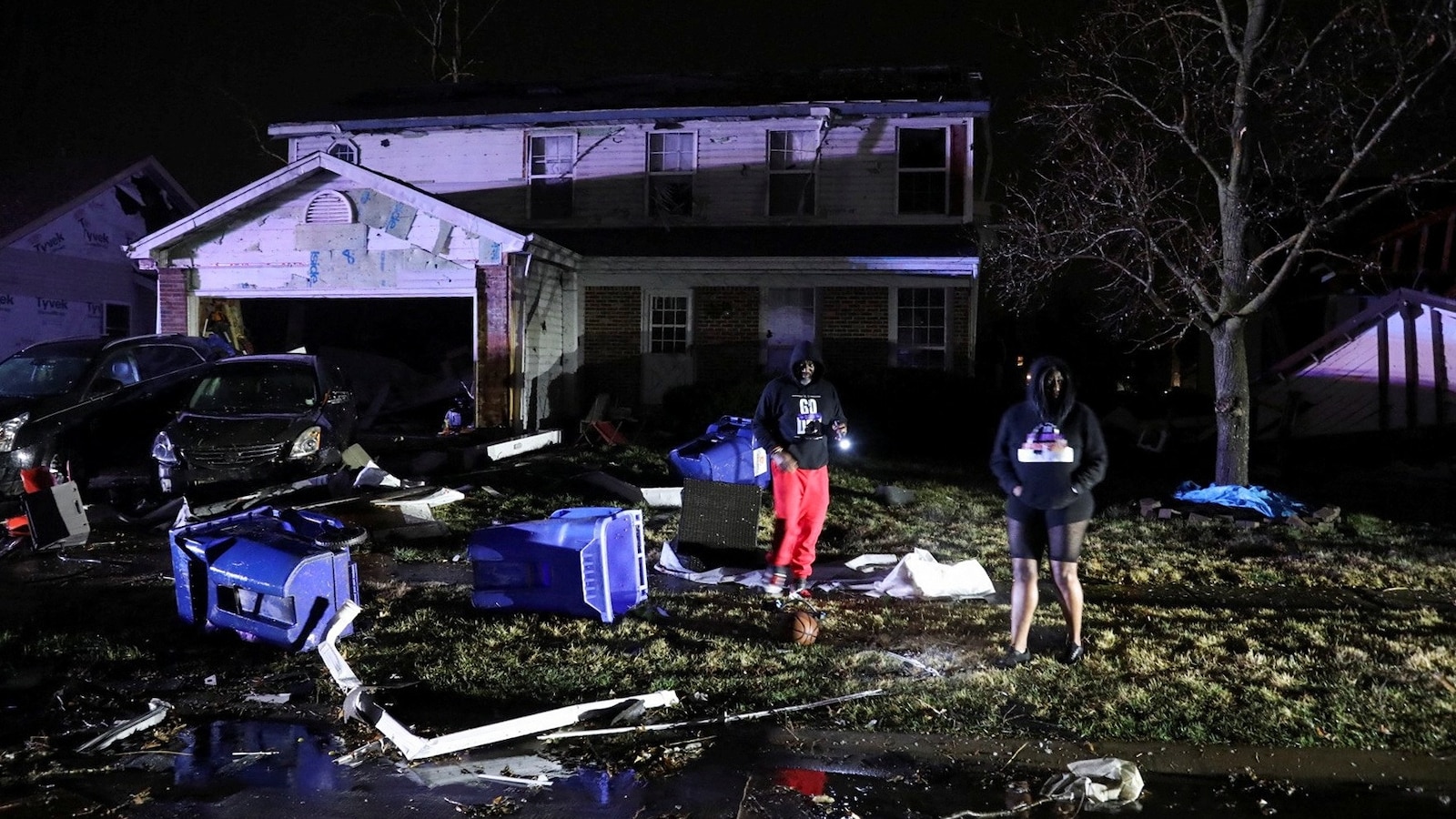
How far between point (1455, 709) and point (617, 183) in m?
15.5

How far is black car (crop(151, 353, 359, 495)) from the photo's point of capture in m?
9.51

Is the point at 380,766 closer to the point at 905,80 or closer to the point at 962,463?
the point at 962,463

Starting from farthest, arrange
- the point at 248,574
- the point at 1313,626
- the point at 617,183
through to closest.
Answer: the point at 617,183 → the point at 1313,626 → the point at 248,574

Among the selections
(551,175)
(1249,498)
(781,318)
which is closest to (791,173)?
(781,318)

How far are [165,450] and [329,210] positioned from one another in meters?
6.44

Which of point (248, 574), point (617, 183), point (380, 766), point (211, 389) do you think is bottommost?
point (380, 766)

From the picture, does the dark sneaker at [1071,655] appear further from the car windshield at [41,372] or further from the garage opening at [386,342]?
the garage opening at [386,342]

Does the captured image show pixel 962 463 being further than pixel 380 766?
Yes

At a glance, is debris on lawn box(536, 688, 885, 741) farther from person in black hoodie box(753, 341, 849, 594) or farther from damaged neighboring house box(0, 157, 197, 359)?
damaged neighboring house box(0, 157, 197, 359)

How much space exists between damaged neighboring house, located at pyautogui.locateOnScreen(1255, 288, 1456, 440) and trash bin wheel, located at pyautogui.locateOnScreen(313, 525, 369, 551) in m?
14.6

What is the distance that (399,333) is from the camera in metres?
22.1

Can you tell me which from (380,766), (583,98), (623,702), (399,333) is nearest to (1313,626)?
(623,702)

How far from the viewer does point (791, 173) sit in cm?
1720

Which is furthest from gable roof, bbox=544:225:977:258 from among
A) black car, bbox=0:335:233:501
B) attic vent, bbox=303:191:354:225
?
black car, bbox=0:335:233:501
